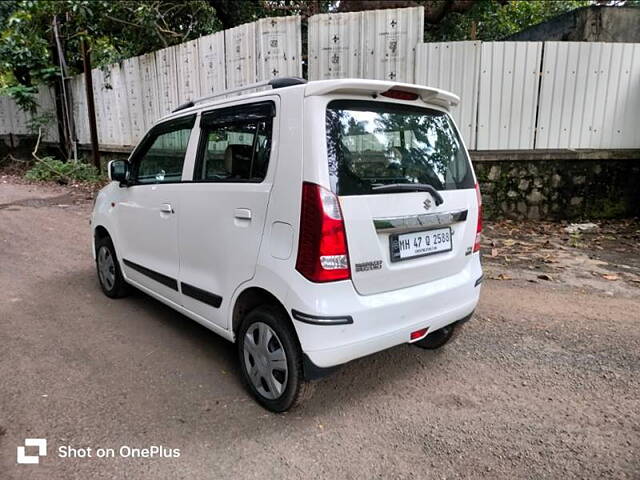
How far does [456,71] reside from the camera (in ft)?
21.4

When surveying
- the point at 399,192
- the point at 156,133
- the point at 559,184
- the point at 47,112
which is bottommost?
the point at 559,184

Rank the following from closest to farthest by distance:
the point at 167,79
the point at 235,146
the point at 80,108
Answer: the point at 235,146 → the point at 167,79 → the point at 80,108

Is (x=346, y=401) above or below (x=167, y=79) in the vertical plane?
below

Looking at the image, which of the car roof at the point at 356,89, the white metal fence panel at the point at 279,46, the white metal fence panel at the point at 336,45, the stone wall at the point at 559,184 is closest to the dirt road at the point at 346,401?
the car roof at the point at 356,89

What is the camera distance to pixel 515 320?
3885 millimetres

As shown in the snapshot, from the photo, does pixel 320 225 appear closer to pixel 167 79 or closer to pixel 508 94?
pixel 508 94

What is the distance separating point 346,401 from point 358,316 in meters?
0.72

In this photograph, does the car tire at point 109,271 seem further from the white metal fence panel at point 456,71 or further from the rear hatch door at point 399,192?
the white metal fence panel at point 456,71

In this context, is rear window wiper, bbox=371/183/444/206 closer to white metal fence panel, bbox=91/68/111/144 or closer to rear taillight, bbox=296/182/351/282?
rear taillight, bbox=296/182/351/282

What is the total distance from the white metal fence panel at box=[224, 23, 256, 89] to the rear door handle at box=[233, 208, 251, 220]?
5.35 metres

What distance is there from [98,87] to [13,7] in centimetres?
394

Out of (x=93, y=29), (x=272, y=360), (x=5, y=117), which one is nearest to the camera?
(x=272, y=360)

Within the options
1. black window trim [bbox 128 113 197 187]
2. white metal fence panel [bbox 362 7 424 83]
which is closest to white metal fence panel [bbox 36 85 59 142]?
white metal fence panel [bbox 362 7 424 83]

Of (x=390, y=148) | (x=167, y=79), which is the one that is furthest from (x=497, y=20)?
(x=390, y=148)
